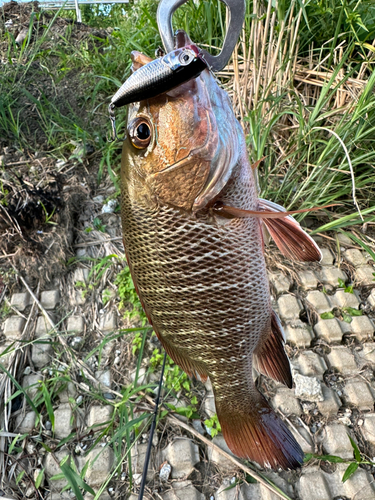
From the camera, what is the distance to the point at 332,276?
2250 mm

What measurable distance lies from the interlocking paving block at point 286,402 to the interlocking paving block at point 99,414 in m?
0.94

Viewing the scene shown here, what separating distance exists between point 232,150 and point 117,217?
6.20 ft

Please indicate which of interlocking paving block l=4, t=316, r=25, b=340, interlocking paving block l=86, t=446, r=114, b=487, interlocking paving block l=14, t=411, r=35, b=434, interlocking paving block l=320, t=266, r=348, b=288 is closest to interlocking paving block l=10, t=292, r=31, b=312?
interlocking paving block l=4, t=316, r=25, b=340

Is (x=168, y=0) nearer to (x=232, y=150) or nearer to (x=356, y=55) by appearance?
(x=232, y=150)

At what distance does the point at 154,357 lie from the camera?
6.31ft

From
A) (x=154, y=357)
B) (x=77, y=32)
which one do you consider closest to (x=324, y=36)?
(x=154, y=357)

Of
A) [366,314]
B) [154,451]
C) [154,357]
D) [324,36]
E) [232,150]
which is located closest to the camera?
[232,150]

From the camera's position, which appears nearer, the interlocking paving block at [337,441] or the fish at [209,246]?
the fish at [209,246]

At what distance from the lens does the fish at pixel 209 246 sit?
808mm

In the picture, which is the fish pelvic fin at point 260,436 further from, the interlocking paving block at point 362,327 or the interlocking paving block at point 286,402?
the interlocking paving block at point 362,327

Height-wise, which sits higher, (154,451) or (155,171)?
(155,171)

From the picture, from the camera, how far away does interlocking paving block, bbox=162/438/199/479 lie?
1.64 meters

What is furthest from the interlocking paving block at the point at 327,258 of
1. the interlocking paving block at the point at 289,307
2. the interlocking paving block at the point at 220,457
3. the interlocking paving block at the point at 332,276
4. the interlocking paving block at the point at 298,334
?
the interlocking paving block at the point at 220,457

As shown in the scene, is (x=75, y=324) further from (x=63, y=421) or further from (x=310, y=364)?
(x=310, y=364)
